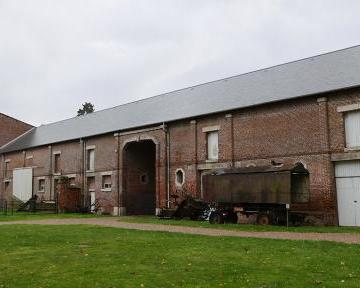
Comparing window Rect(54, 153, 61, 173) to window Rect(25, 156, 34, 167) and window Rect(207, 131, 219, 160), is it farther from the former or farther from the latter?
window Rect(207, 131, 219, 160)

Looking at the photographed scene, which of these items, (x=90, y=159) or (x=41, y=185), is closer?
(x=90, y=159)

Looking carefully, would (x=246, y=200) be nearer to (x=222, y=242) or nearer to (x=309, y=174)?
(x=309, y=174)

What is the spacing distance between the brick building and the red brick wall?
7510 mm

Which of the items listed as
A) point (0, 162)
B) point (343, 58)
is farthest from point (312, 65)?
point (0, 162)

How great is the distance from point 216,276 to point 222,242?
5477 mm

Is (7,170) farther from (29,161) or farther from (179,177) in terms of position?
(179,177)

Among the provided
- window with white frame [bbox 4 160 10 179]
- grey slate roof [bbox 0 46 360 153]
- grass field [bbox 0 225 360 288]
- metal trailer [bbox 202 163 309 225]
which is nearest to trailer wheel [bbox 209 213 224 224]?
metal trailer [bbox 202 163 309 225]

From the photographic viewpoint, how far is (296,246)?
12.8 metres

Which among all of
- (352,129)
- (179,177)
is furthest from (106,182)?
(352,129)

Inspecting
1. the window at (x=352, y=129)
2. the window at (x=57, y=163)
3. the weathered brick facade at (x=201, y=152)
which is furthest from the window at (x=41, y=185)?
the window at (x=352, y=129)

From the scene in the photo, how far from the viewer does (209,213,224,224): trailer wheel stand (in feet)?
73.6

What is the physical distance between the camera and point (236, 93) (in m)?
26.9

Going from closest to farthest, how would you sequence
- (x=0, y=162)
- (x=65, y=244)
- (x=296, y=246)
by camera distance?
(x=296, y=246), (x=65, y=244), (x=0, y=162)

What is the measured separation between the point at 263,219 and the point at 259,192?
3.89 feet
